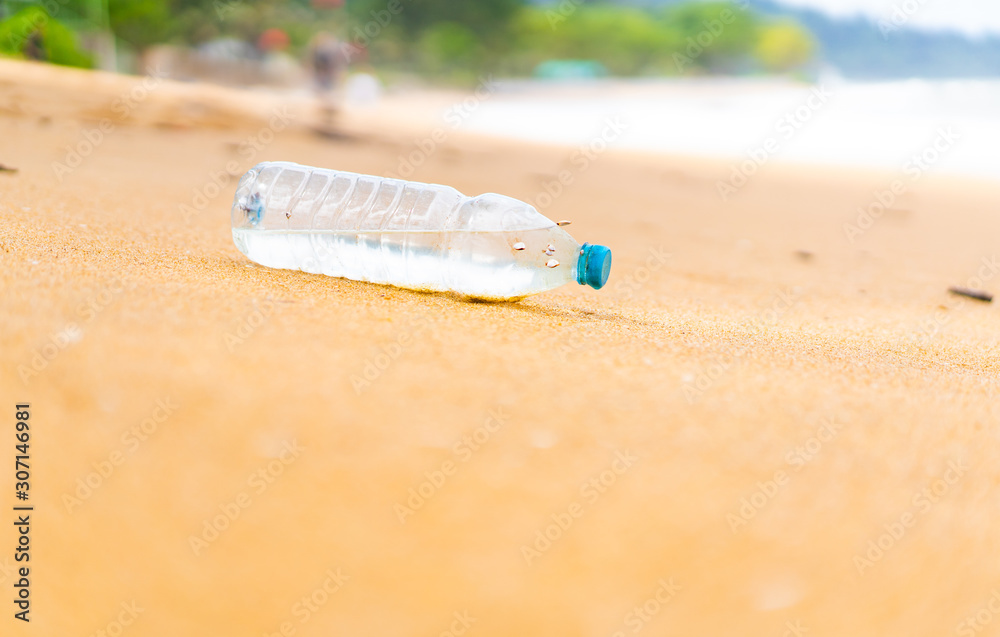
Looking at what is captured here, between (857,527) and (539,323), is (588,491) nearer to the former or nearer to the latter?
(857,527)

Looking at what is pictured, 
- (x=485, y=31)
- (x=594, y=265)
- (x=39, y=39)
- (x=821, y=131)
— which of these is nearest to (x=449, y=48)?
(x=485, y=31)

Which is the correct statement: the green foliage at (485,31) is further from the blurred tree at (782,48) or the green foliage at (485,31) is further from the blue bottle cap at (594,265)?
the blue bottle cap at (594,265)

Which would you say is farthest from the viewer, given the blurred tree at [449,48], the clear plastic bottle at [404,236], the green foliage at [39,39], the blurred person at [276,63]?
the blurred tree at [449,48]

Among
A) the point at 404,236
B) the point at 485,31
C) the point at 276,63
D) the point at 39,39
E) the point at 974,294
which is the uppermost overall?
the point at 404,236

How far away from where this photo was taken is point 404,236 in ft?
5.99

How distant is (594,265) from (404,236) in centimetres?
49

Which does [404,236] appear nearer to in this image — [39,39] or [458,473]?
[458,473]

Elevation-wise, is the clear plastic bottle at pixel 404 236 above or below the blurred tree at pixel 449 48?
above

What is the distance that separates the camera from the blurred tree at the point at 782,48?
70.7 m

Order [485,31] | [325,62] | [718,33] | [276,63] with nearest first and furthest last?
1. [325,62]
2. [276,63]
3. [485,31]
4. [718,33]

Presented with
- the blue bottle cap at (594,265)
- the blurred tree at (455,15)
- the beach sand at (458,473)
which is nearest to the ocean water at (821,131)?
the blue bottle cap at (594,265)

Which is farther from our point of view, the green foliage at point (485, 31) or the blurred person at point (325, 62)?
the green foliage at point (485, 31)

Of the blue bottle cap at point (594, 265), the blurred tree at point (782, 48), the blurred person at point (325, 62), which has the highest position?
the blue bottle cap at point (594, 265)

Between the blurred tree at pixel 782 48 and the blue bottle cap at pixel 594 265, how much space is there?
74.0 metres
